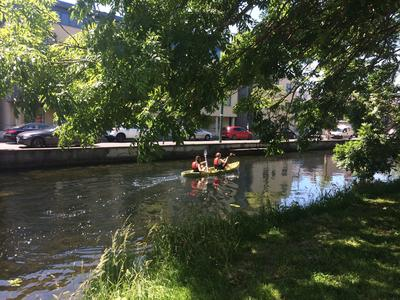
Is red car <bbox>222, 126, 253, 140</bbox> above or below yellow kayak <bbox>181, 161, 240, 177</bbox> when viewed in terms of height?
above

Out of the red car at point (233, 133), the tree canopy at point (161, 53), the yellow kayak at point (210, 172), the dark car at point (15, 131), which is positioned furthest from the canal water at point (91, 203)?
the red car at point (233, 133)

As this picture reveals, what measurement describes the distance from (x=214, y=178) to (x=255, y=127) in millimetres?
11446

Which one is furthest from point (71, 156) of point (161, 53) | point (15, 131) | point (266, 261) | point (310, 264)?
point (161, 53)

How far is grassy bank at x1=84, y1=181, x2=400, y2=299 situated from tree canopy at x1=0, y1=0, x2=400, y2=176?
174 centimetres

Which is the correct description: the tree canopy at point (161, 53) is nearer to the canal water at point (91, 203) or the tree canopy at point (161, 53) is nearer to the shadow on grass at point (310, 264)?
the shadow on grass at point (310, 264)

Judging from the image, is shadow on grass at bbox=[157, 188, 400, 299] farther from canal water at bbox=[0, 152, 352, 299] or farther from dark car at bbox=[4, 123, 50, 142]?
dark car at bbox=[4, 123, 50, 142]

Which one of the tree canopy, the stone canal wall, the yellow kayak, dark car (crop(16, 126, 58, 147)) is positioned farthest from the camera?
dark car (crop(16, 126, 58, 147))

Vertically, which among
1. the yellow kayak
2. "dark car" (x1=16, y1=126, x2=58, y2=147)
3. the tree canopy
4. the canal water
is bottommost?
the canal water

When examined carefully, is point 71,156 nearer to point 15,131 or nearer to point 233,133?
point 15,131

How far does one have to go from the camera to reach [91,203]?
15773 mm

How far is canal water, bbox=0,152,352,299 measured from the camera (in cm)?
903

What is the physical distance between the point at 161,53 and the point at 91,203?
11.8 meters

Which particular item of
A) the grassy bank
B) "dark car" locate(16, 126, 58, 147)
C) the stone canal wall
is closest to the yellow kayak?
the stone canal wall

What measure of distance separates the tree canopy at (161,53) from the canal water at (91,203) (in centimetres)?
299
